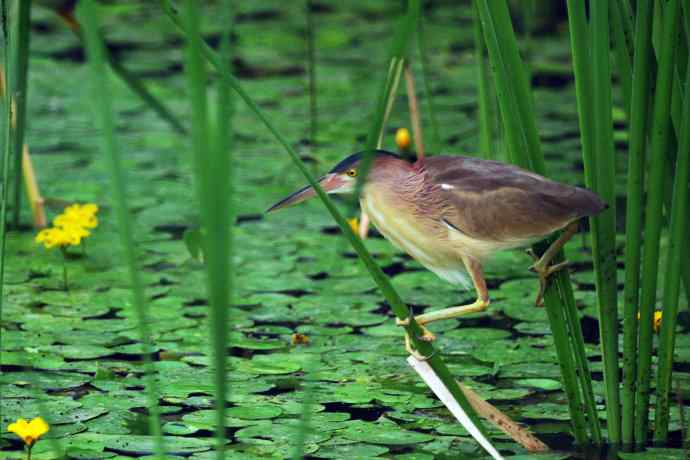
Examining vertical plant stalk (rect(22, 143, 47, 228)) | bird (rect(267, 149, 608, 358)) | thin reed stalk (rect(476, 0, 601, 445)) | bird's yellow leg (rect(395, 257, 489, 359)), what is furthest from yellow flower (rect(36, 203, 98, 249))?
thin reed stalk (rect(476, 0, 601, 445))

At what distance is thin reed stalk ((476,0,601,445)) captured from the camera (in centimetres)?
204

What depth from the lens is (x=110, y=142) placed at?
1352mm

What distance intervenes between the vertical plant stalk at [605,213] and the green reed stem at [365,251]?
293 mm

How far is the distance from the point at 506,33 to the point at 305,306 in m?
1.36

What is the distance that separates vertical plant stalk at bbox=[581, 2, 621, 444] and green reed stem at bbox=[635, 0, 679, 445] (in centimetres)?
5

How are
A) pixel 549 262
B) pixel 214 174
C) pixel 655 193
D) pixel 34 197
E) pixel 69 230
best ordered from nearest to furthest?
pixel 214 174
pixel 655 193
pixel 549 262
pixel 69 230
pixel 34 197

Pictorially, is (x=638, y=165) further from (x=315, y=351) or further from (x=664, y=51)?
(x=315, y=351)

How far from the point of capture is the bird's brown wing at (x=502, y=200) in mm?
2117

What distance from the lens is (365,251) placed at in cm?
171

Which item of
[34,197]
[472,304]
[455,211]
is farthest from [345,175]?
[34,197]

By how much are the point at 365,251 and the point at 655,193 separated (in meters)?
0.63

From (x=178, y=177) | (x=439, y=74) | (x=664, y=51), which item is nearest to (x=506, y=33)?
(x=664, y=51)

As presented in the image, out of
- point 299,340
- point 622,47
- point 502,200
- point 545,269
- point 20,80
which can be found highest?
point 622,47

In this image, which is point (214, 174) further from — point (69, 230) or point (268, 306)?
point (69, 230)
